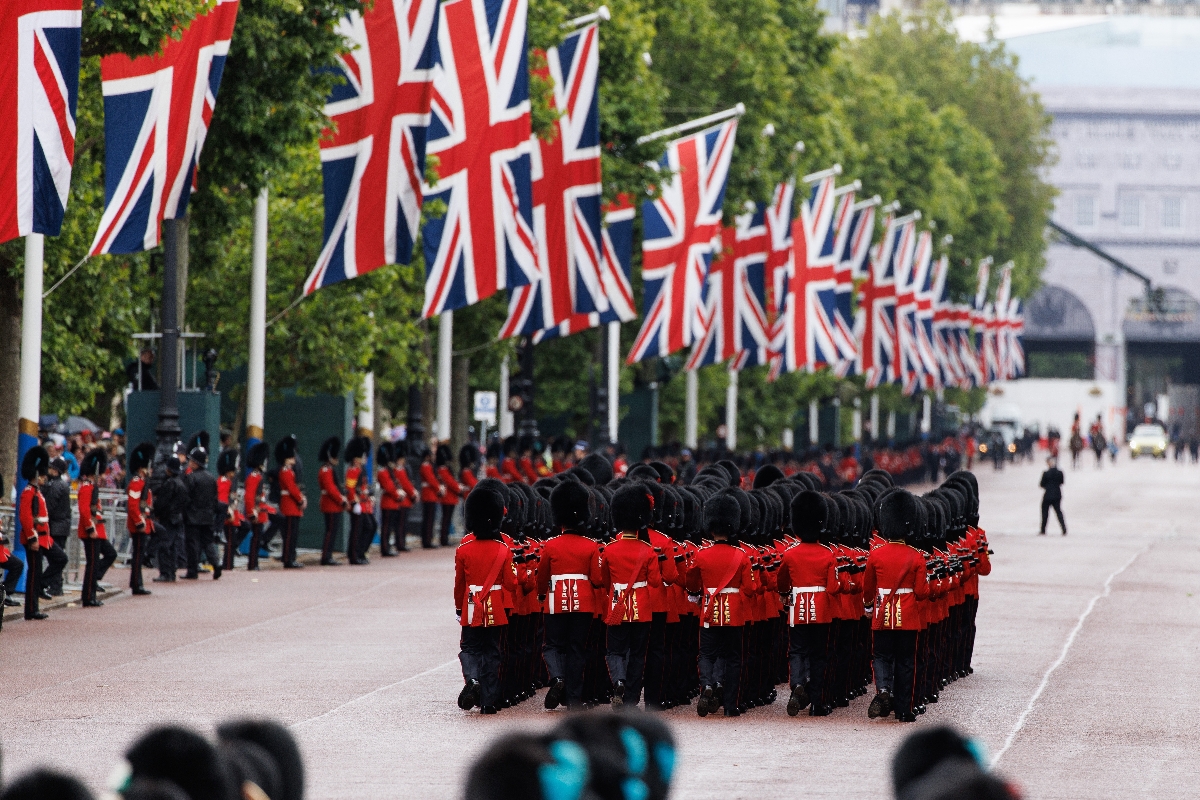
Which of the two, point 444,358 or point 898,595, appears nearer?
point 898,595

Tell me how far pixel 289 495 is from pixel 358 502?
163cm

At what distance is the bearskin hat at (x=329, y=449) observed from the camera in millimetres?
31531

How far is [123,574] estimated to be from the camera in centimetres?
2809

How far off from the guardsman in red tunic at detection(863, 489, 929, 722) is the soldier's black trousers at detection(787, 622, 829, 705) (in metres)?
0.39

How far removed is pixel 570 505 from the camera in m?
15.7

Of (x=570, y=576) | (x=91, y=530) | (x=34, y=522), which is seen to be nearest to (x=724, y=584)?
(x=570, y=576)

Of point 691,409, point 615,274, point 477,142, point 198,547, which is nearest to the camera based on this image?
point 198,547

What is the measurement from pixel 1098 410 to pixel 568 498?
10046 cm

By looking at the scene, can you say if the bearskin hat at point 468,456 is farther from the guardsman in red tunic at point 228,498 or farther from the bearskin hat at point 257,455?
the bearskin hat at point 257,455

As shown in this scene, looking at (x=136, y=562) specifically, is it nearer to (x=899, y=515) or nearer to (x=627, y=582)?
(x=627, y=582)

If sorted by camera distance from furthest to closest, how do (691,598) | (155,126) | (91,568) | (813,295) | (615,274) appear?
(813,295), (615,274), (91,568), (155,126), (691,598)

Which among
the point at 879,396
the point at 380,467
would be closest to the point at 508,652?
the point at 380,467

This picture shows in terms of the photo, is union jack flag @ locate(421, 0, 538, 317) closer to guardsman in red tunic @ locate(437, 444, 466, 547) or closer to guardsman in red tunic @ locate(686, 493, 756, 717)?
guardsman in red tunic @ locate(437, 444, 466, 547)

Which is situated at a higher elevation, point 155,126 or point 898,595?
point 155,126
